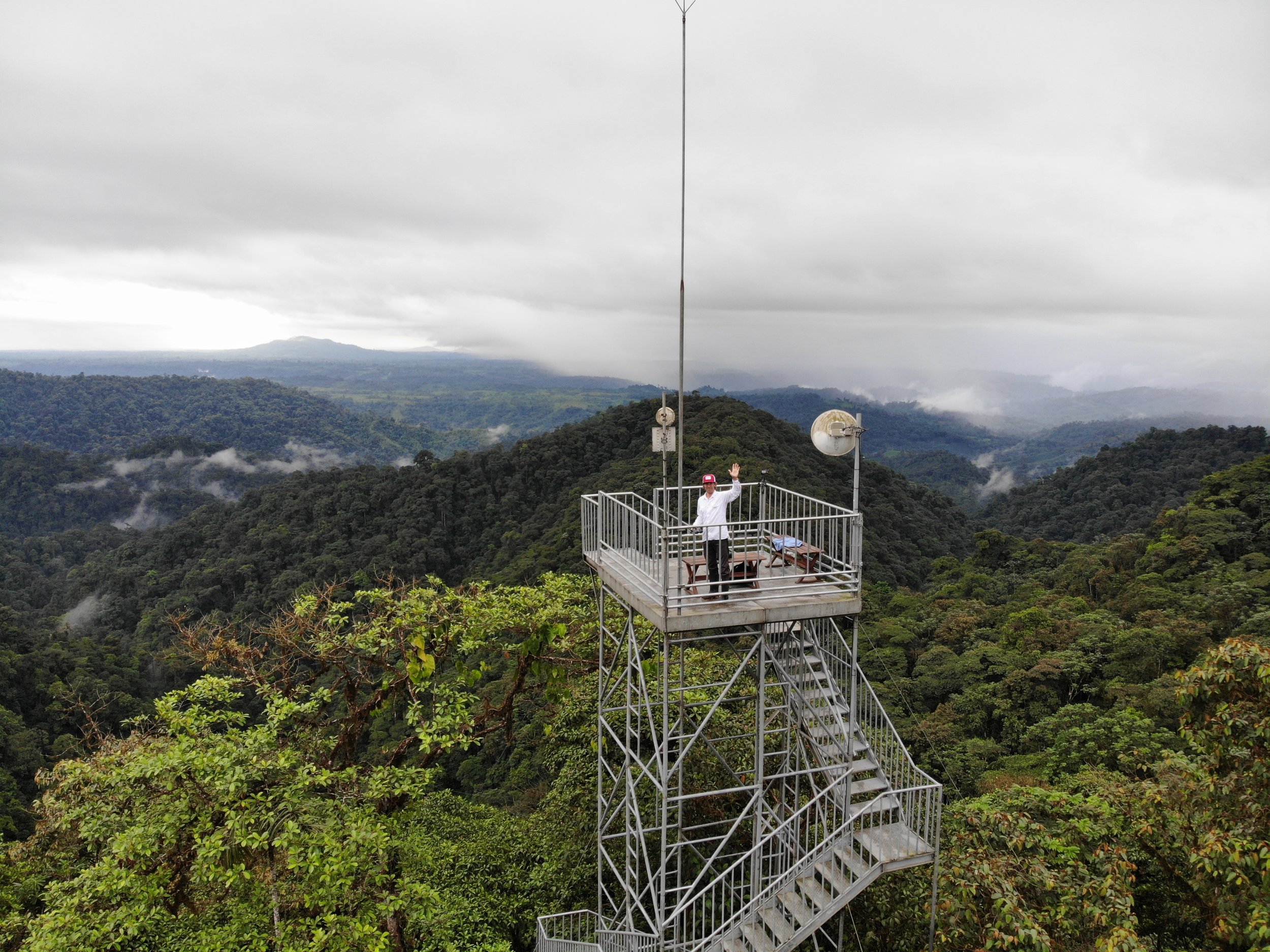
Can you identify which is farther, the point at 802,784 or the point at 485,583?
the point at 485,583

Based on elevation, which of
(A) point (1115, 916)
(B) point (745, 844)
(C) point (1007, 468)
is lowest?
(C) point (1007, 468)

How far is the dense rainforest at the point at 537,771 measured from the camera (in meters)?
8.47

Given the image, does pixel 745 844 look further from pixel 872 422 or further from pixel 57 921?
pixel 872 422

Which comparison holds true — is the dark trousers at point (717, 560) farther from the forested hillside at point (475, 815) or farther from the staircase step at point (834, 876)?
the forested hillside at point (475, 815)

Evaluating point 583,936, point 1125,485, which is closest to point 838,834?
point 583,936

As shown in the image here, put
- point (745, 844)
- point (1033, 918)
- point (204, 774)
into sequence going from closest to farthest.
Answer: point (1033, 918)
point (204, 774)
point (745, 844)

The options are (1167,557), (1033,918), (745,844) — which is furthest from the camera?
(1167,557)

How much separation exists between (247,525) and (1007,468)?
13439cm

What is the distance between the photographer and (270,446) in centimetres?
16288

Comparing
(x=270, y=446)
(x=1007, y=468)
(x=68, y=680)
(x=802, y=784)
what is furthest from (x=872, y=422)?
(x=802, y=784)

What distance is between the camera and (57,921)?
30.2 feet

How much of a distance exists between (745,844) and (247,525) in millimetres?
65112

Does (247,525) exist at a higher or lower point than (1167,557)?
lower

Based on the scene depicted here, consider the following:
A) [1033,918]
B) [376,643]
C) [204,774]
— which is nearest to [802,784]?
[1033,918]
